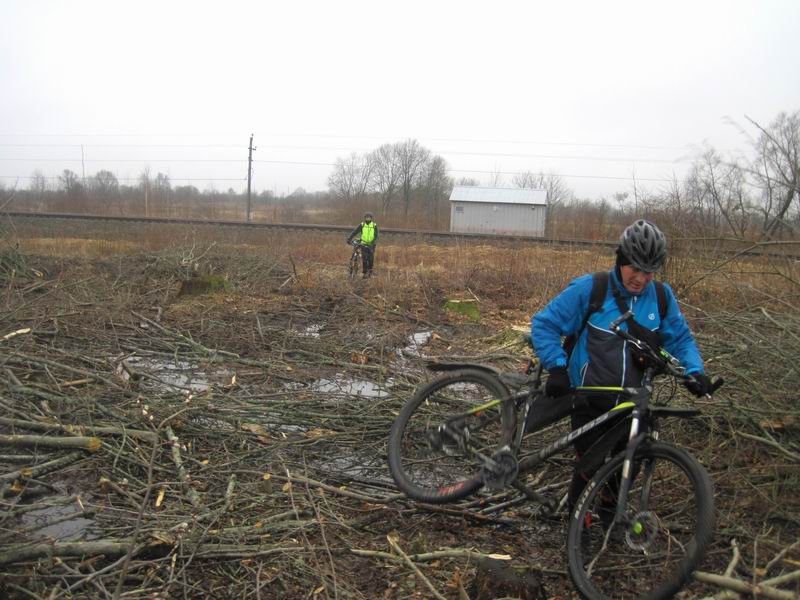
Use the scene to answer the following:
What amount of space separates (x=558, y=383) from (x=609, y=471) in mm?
493

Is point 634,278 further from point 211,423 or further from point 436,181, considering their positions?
point 436,181

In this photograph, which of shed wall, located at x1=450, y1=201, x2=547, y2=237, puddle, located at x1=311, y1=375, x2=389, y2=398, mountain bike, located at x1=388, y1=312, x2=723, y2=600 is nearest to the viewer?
mountain bike, located at x1=388, y1=312, x2=723, y2=600

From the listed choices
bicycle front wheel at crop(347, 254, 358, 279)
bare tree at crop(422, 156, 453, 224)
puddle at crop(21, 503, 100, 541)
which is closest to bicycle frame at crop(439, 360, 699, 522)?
puddle at crop(21, 503, 100, 541)

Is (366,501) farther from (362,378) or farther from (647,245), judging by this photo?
(362,378)

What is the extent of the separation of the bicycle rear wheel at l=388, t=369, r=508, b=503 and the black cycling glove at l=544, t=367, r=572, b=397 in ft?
1.92

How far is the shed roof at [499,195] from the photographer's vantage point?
3353 centimetres

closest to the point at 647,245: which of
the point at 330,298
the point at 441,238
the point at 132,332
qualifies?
the point at 132,332

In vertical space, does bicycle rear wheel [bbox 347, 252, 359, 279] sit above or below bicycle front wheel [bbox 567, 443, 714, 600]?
above

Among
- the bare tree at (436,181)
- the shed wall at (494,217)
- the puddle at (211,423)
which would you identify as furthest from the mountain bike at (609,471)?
the bare tree at (436,181)

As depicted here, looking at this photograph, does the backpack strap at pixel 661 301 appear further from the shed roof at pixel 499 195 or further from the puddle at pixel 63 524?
the shed roof at pixel 499 195

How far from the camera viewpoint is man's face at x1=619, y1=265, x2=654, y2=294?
311cm

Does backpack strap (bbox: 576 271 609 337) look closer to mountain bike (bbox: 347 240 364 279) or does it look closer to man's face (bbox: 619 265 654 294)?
man's face (bbox: 619 265 654 294)

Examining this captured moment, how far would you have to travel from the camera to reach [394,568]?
128 inches

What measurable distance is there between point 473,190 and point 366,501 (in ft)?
109
